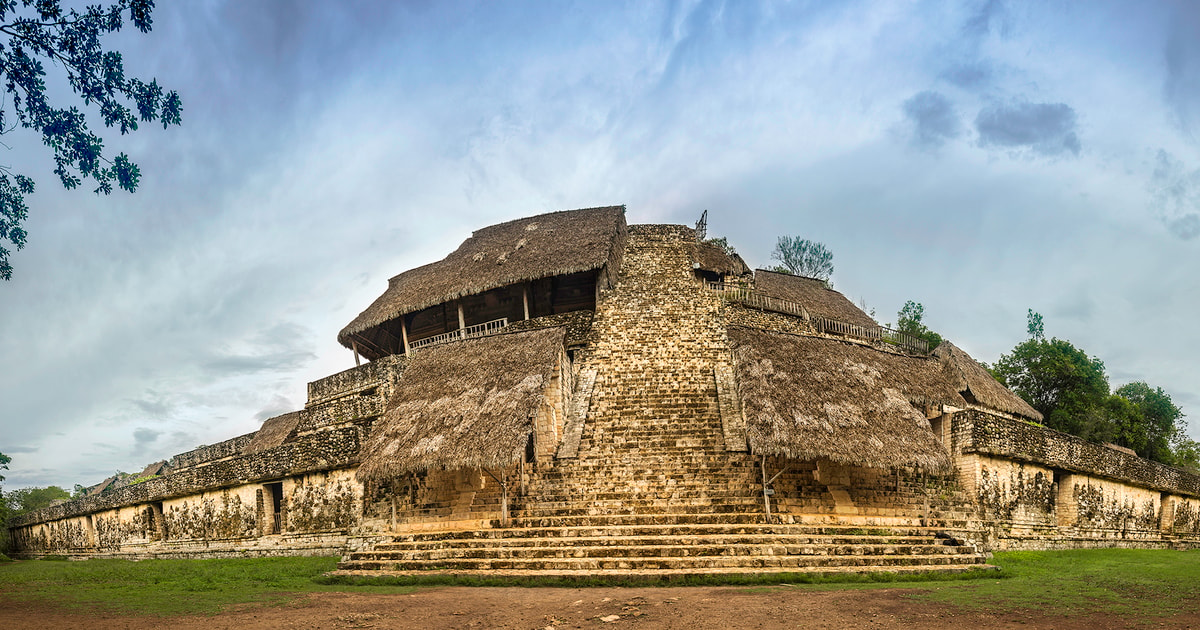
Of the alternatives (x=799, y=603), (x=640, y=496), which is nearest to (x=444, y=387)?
(x=640, y=496)

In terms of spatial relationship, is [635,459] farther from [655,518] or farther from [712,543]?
[712,543]

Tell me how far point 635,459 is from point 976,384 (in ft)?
41.7

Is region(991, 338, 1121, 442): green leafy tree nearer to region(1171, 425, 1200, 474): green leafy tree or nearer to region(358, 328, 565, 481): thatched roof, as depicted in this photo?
region(1171, 425, 1200, 474): green leafy tree

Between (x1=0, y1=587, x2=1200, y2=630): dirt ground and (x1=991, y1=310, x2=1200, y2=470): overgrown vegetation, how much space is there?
22547 mm

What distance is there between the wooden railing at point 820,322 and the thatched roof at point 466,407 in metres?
7.88

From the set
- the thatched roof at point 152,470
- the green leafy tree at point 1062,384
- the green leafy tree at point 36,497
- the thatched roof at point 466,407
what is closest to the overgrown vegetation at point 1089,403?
the green leafy tree at point 1062,384

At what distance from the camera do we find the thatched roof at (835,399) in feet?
40.8

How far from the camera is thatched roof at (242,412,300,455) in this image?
895 inches

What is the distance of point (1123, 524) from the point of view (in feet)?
57.4

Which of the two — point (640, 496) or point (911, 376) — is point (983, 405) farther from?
point (640, 496)

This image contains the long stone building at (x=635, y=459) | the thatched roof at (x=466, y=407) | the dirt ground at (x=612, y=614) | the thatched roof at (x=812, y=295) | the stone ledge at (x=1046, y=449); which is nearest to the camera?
the dirt ground at (x=612, y=614)

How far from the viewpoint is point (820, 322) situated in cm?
2264

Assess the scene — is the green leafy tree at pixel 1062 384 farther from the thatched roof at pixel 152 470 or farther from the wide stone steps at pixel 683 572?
the thatched roof at pixel 152 470

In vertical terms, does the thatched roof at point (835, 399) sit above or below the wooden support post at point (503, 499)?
above
